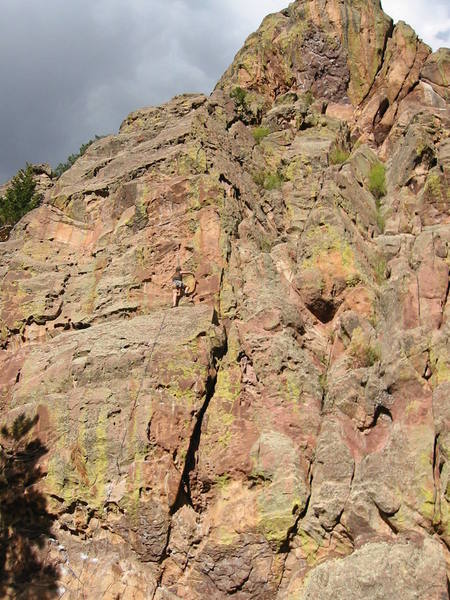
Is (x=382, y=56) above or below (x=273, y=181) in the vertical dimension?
above

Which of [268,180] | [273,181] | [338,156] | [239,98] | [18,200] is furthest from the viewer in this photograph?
[18,200]

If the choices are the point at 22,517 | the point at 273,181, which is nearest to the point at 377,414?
the point at 22,517

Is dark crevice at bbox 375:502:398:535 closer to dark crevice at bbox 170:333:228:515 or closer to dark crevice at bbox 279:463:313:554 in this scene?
dark crevice at bbox 279:463:313:554

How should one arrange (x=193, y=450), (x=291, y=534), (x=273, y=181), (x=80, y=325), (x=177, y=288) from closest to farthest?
(x=291, y=534), (x=193, y=450), (x=177, y=288), (x=80, y=325), (x=273, y=181)

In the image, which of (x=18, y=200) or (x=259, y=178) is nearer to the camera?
(x=259, y=178)

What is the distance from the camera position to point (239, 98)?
27922 mm

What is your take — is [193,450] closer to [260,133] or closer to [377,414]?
[377,414]

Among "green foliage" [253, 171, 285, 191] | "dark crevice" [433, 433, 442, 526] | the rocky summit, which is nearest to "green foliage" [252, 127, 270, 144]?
"green foliage" [253, 171, 285, 191]

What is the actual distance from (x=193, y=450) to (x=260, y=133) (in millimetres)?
17748

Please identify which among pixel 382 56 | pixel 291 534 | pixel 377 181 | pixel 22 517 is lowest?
pixel 22 517

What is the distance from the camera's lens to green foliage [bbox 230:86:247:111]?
27.3 m

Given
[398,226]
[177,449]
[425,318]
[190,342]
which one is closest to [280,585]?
[177,449]

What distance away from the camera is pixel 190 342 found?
13688mm

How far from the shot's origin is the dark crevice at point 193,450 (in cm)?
1227
